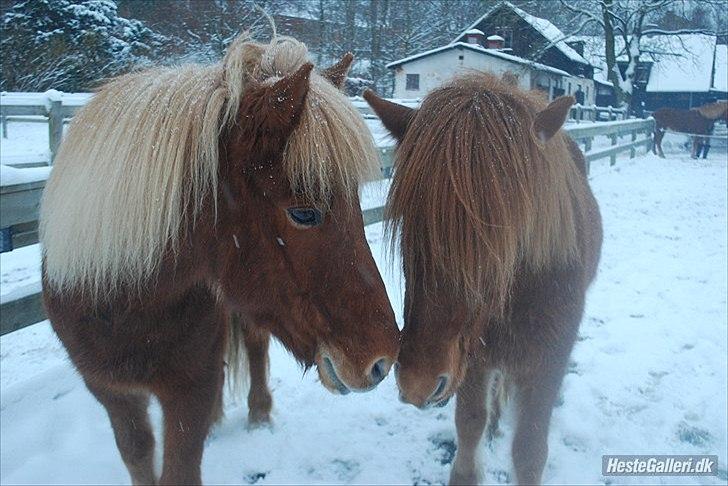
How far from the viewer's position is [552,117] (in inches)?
78.5

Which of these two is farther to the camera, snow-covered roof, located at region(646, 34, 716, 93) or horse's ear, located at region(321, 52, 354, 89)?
Result: snow-covered roof, located at region(646, 34, 716, 93)

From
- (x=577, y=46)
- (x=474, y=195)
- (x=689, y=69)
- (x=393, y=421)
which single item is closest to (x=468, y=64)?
(x=577, y=46)

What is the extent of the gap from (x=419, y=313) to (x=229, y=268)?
0.71m

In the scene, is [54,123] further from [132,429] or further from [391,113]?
[391,113]

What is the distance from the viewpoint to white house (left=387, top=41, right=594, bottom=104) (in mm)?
20906

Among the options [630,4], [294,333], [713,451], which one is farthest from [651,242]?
[630,4]

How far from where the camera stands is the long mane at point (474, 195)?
6.11 feet

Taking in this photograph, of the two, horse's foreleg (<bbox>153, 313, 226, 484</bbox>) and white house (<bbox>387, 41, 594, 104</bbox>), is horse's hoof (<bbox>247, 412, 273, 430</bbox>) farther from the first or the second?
white house (<bbox>387, 41, 594, 104</bbox>)

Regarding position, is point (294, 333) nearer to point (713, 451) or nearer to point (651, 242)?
point (713, 451)

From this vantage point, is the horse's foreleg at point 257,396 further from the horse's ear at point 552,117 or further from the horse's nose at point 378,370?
the horse's ear at point 552,117

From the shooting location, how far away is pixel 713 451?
9.91 ft

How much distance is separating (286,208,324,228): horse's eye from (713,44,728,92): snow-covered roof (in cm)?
3769

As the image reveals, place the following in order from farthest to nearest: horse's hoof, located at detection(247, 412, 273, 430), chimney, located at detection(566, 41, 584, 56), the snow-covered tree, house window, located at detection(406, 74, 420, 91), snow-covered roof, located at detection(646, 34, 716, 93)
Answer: snow-covered roof, located at detection(646, 34, 716, 93) < house window, located at detection(406, 74, 420, 91) < chimney, located at detection(566, 41, 584, 56) < the snow-covered tree < horse's hoof, located at detection(247, 412, 273, 430)

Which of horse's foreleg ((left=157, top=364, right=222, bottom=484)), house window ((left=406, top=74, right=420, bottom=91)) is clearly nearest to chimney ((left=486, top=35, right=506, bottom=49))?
house window ((left=406, top=74, right=420, bottom=91))
